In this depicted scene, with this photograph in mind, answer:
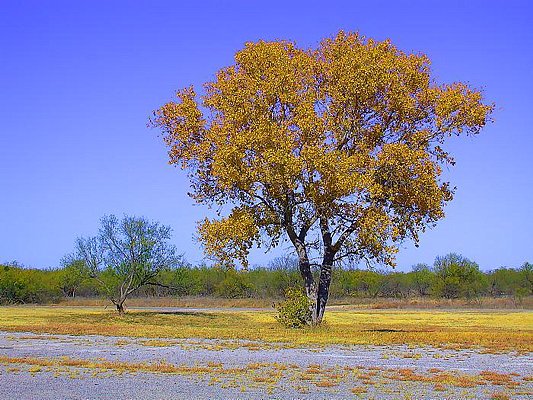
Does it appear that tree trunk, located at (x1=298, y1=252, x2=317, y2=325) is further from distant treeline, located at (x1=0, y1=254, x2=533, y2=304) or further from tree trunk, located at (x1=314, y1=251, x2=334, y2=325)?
distant treeline, located at (x1=0, y1=254, x2=533, y2=304)

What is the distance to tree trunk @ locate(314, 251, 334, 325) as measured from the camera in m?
31.9

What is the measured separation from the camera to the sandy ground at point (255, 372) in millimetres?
12492

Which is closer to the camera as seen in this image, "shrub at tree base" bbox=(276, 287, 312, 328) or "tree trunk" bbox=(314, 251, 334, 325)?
"tree trunk" bbox=(314, 251, 334, 325)

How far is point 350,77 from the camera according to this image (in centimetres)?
2905

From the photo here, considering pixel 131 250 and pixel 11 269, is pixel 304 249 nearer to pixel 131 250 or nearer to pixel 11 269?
pixel 131 250

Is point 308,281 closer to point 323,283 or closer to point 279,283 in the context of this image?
point 323,283

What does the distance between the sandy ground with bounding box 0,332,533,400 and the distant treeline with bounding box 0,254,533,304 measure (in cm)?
4464

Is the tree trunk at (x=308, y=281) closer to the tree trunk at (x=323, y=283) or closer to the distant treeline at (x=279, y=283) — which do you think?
the tree trunk at (x=323, y=283)

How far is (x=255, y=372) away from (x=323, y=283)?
17.6 metres

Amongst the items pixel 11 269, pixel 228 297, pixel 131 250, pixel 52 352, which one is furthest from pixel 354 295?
pixel 52 352

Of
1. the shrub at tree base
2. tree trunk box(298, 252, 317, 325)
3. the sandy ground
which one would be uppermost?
tree trunk box(298, 252, 317, 325)

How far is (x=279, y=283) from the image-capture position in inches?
4136

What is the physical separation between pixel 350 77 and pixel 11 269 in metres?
70.0

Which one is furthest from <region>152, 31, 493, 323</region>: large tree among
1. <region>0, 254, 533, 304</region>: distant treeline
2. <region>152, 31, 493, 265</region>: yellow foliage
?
<region>0, 254, 533, 304</region>: distant treeline
